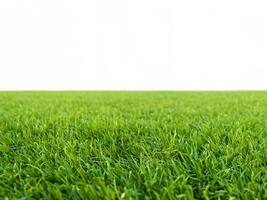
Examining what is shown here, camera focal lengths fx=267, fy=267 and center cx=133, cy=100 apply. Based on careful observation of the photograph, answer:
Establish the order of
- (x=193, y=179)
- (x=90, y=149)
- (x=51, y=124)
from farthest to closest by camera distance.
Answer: (x=51, y=124), (x=90, y=149), (x=193, y=179)

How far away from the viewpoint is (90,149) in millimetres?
1614

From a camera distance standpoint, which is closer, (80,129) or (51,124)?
(80,129)

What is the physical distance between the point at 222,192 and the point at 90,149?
2.67 feet

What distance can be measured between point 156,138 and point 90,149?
0.48m

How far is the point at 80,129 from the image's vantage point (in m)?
2.22

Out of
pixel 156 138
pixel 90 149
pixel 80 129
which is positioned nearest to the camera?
pixel 90 149

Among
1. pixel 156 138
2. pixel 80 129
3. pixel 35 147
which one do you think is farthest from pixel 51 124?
pixel 156 138

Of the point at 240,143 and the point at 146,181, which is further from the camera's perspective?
the point at 240,143

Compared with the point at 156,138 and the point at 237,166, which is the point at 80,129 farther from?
the point at 237,166

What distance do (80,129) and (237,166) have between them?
131 cm

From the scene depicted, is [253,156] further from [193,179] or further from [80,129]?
[80,129]

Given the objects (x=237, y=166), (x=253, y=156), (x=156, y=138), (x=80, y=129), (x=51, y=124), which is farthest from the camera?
(x=51, y=124)

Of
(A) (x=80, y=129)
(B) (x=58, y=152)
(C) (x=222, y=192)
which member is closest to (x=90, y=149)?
(B) (x=58, y=152)

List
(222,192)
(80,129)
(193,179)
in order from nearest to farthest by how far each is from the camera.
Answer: (222,192), (193,179), (80,129)
